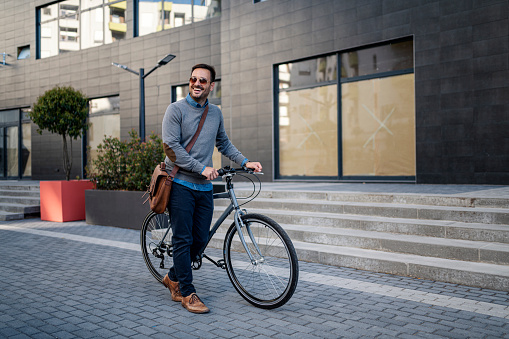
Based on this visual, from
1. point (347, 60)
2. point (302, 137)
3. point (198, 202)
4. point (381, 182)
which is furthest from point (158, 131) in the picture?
point (198, 202)

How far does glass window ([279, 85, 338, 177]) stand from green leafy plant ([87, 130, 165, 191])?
540cm

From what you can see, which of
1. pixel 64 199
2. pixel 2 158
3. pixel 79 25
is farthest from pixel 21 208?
pixel 2 158

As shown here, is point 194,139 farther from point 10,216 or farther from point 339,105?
point 339,105

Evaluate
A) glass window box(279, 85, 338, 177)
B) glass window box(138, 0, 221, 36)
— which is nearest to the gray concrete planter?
glass window box(279, 85, 338, 177)

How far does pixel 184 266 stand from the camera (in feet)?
12.8

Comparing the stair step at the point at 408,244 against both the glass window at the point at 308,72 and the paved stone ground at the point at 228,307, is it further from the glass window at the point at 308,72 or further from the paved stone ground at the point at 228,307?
the glass window at the point at 308,72

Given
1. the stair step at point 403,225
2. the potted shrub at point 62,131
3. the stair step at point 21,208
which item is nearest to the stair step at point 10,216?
the stair step at point 21,208

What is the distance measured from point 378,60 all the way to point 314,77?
6.69 ft

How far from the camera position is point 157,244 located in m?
4.62

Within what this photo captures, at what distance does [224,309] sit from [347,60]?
10.1m

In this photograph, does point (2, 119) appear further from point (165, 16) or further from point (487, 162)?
point (487, 162)

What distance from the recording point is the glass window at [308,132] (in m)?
12.9

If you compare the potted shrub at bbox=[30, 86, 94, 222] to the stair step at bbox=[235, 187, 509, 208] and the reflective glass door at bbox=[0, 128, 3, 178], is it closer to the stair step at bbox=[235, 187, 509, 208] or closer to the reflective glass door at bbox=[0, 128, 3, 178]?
the stair step at bbox=[235, 187, 509, 208]

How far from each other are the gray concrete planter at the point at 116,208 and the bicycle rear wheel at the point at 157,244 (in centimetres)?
394
